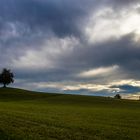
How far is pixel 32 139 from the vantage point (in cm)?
2383

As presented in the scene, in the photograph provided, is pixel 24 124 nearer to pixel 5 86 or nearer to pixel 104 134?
pixel 104 134

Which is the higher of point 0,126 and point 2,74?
point 2,74

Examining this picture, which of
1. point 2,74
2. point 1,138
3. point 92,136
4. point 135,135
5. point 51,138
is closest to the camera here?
point 1,138

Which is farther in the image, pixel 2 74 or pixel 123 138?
pixel 2 74

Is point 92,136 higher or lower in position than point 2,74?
lower

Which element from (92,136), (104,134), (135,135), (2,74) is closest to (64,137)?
(92,136)

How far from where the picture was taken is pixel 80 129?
3123cm

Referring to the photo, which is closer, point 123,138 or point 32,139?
point 32,139

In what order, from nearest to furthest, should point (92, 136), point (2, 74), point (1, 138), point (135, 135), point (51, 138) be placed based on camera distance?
point (1, 138) < point (51, 138) < point (92, 136) < point (135, 135) < point (2, 74)

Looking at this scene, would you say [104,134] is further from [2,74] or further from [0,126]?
[2,74]

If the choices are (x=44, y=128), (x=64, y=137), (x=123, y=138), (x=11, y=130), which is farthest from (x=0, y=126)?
(x=123, y=138)

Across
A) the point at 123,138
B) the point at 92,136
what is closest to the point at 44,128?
the point at 92,136

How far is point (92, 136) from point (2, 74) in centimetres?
14199

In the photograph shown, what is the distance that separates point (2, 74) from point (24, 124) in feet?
451
